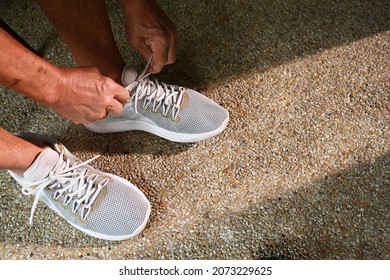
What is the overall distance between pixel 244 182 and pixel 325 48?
0.46 m

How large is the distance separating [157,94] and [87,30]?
8.6 inches

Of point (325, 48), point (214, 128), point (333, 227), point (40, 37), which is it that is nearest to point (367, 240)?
point (333, 227)

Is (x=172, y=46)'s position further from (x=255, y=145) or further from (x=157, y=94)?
(x=255, y=145)

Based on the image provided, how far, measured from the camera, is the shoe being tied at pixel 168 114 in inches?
42.4

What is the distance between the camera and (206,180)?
3.56ft

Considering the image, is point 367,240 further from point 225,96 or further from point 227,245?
point 225,96

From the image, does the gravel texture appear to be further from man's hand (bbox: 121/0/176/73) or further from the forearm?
the forearm

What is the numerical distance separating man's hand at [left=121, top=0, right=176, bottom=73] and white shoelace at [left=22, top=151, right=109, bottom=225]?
0.30m

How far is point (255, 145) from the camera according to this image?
1117 mm

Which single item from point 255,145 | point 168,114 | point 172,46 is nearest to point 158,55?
point 172,46

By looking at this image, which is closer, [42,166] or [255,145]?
[42,166]

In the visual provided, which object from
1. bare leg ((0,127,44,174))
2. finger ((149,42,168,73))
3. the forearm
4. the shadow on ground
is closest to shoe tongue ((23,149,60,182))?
bare leg ((0,127,44,174))

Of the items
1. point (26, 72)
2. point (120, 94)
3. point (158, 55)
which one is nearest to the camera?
point (26, 72)

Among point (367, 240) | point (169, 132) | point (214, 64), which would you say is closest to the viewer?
point (367, 240)
